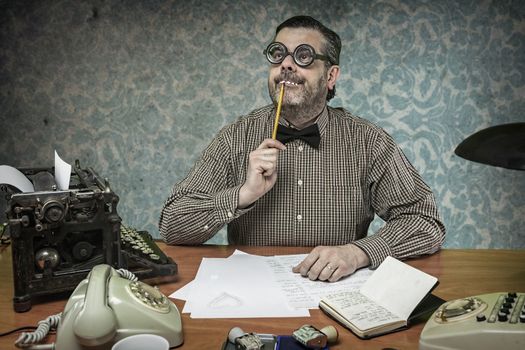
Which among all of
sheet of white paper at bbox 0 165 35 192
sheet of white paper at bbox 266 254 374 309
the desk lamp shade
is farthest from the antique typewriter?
the desk lamp shade

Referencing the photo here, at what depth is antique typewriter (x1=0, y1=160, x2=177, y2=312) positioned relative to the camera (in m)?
1.23

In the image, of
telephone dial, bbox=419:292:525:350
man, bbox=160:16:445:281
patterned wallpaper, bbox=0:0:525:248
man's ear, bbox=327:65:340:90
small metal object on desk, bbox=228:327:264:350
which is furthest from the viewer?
patterned wallpaper, bbox=0:0:525:248

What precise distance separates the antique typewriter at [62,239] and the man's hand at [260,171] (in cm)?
42

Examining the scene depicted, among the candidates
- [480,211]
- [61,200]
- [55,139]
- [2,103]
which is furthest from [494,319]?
[2,103]

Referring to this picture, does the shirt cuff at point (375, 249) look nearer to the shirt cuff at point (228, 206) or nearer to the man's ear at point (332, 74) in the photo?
the shirt cuff at point (228, 206)

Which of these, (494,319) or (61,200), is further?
(61,200)

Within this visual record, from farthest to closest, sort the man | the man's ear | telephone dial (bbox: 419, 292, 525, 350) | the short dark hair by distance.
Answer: the man's ear, the short dark hair, the man, telephone dial (bbox: 419, 292, 525, 350)

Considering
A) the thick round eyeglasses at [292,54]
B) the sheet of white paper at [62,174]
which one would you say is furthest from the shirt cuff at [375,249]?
the sheet of white paper at [62,174]

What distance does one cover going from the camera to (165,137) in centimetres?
312

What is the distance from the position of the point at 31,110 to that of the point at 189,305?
2.27 metres

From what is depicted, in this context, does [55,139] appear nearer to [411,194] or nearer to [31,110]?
[31,110]

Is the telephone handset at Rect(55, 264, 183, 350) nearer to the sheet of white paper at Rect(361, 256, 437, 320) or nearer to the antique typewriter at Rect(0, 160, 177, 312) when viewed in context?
the antique typewriter at Rect(0, 160, 177, 312)

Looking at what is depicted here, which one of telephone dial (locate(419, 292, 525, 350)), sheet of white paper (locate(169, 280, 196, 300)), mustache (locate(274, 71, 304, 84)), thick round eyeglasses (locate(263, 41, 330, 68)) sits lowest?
sheet of white paper (locate(169, 280, 196, 300))

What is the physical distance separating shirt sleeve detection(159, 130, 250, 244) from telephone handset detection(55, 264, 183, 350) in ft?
2.14
